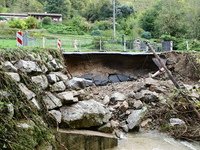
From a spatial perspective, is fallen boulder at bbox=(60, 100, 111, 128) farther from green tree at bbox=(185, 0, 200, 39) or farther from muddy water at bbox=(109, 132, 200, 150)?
green tree at bbox=(185, 0, 200, 39)

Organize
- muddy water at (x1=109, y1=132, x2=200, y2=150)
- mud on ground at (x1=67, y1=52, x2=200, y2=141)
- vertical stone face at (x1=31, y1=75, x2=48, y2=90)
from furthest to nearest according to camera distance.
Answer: mud on ground at (x1=67, y1=52, x2=200, y2=141) < muddy water at (x1=109, y1=132, x2=200, y2=150) < vertical stone face at (x1=31, y1=75, x2=48, y2=90)

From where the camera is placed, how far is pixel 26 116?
11.2 feet

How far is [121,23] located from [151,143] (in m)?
36.1

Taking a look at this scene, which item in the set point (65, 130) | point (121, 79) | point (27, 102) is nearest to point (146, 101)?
point (121, 79)

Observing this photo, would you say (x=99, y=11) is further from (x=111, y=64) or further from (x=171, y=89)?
(x=171, y=89)

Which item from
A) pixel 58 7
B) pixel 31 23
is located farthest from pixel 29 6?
pixel 31 23

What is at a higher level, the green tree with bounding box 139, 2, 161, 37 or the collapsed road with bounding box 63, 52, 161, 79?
the green tree with bounding box 139, 2, 161, 37

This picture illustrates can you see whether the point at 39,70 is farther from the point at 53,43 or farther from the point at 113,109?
the point at 53,43

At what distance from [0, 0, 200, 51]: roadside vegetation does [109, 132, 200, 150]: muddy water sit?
7365mm

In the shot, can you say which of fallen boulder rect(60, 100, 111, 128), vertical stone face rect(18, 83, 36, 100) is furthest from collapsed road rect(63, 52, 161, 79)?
vertical stone face rect(18, 83, 36, 100)

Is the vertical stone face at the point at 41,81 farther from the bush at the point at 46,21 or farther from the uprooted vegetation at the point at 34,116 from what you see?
the bush at the point at 46,21

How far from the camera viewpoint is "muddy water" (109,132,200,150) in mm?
5289

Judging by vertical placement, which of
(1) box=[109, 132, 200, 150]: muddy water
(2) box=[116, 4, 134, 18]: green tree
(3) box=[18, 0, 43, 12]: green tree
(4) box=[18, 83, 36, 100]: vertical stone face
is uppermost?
(3) box=[18, 0, 43, 12]: green tree

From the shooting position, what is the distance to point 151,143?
5.59m
